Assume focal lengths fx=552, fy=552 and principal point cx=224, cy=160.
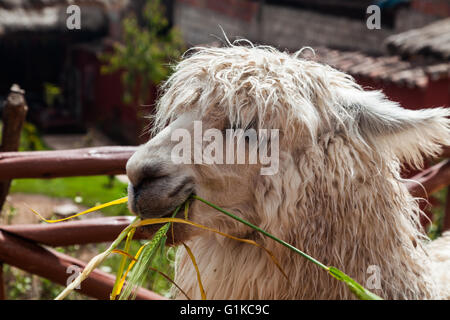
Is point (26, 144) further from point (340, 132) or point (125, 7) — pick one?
point (340, 132)

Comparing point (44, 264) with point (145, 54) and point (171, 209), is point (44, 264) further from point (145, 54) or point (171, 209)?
point (145, 54)

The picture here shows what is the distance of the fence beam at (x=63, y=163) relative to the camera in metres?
2.42

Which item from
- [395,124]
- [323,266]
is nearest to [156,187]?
[323,266]

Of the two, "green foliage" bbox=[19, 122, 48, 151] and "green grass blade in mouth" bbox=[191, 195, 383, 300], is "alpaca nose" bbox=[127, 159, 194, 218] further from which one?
"green foliage" bbox=[19, 122, 48, 151]

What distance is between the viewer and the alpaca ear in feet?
5.73

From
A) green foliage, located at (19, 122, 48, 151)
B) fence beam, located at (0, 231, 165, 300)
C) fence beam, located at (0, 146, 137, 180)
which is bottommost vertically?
fence beam, located at (0, 231, 165, 300)

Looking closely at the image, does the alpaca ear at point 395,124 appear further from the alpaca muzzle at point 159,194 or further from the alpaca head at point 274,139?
the alpaca muzzle at point 159,194

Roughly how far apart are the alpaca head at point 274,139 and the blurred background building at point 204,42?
3.21m

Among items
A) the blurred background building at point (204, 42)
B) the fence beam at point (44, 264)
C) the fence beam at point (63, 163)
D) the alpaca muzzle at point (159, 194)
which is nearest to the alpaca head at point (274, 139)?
the alpaca muzzle at point (159, 194)

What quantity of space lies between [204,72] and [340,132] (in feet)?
1.66

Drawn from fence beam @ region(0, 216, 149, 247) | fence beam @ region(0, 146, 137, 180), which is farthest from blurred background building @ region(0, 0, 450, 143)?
fence beam @ region(0, 216, 149, 247)

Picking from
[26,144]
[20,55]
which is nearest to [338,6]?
[26,144]

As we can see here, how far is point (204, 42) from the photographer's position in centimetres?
1371

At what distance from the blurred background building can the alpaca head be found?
3211 mm
